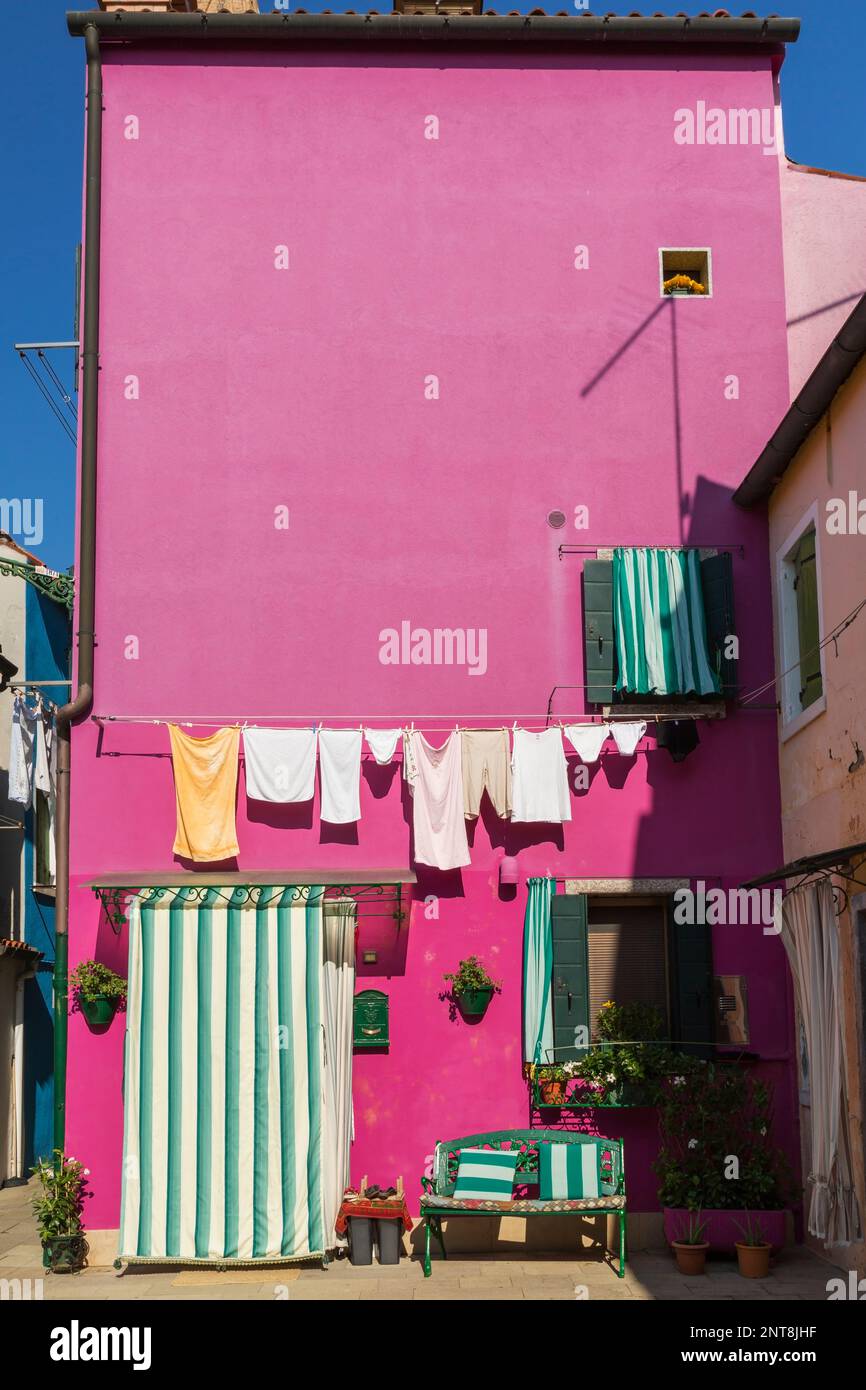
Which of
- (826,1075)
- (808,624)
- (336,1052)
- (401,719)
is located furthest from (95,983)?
(808,624)

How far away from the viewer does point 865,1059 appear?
33.0ft

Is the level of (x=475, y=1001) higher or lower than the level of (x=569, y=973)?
lower

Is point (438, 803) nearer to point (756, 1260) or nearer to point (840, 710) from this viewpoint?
point (840, 710)

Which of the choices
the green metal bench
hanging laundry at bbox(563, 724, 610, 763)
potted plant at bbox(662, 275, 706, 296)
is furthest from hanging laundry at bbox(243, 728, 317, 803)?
potted plant at bbox(662, 275, 706, 296)

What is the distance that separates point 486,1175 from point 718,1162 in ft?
6.04

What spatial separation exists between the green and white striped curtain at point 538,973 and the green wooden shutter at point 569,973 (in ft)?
0.17

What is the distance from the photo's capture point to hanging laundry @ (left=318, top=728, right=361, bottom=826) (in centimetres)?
1213

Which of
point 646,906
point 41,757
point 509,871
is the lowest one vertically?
point 646,906

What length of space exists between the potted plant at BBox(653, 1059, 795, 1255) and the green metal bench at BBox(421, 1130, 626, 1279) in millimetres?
452

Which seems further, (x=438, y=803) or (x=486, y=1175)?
(x=438, y=803)

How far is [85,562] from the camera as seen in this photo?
41.2ft

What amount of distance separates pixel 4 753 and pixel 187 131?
8964 millimetres

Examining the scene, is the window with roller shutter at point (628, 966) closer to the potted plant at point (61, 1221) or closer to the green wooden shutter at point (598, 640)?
the green wooden shutter at point (598, 640)

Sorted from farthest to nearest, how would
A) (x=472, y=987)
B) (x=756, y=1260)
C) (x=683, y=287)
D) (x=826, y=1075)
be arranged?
(x=683, y=287) < (x=472, y=987) < (x=756, y=1260) < (x=826, y=1075)
